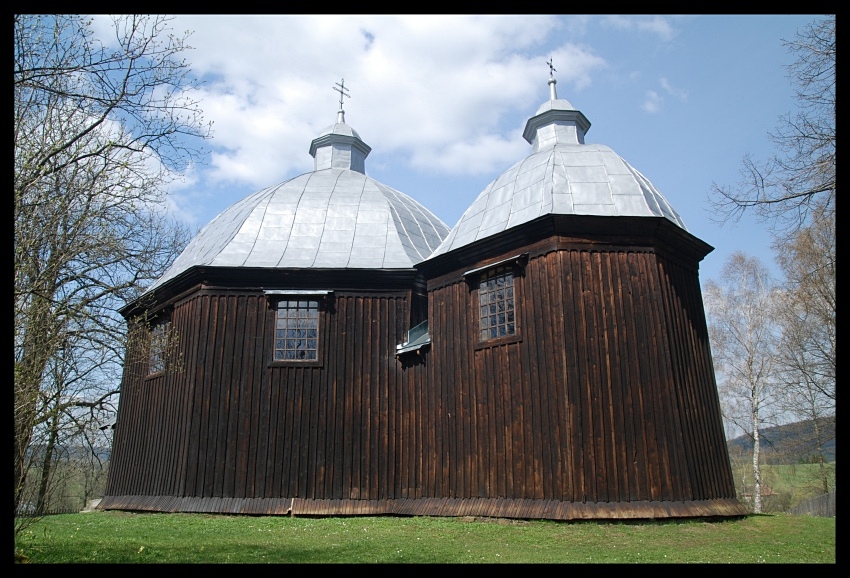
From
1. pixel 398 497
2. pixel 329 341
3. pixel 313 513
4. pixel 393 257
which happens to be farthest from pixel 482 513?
pixel 393 257

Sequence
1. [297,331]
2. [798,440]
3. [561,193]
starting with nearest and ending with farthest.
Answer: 1. [561,193]
2. [297,331]
3. [798,440]

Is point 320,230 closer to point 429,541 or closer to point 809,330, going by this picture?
point 429,541

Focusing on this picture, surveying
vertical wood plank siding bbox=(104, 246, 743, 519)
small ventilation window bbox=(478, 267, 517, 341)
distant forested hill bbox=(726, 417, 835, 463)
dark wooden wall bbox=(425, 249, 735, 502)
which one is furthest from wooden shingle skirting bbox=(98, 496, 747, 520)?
distant forested hill bbox=(726, 417, 835, 463)

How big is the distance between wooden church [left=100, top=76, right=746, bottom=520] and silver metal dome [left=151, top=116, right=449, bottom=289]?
7 centimetres

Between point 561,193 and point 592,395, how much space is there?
3.87 meters

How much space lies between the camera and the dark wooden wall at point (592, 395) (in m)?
10.7

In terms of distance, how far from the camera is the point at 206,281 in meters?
14.7

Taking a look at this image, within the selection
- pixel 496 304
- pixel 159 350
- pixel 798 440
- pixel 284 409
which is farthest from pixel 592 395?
pixel 798 440

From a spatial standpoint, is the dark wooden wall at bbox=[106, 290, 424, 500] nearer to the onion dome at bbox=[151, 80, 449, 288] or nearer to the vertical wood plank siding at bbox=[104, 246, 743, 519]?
the vertical wood plank siding at bbox=[104, 246, 743, 519]

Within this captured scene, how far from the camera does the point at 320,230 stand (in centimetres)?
1606

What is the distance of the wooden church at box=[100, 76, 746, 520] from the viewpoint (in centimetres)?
1102
